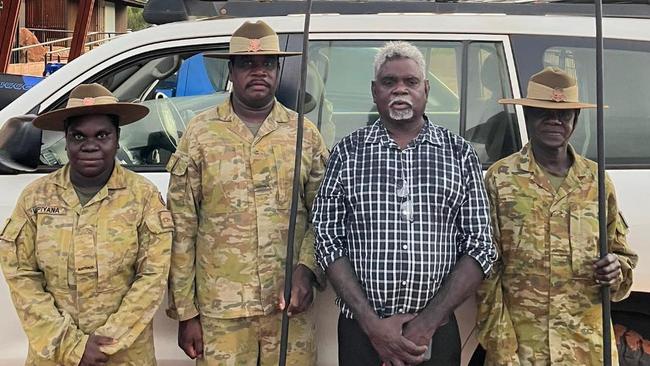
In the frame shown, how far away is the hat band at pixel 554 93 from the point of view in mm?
2645

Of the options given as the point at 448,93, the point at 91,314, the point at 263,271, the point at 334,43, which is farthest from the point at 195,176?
the point at 448,93

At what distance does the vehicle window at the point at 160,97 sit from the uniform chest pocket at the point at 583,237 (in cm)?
160

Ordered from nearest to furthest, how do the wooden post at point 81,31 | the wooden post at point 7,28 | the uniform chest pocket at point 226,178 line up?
the uniform chest pocket at point 226,178 → the wooden post at point 7,28 → the wooden post at point 81,31

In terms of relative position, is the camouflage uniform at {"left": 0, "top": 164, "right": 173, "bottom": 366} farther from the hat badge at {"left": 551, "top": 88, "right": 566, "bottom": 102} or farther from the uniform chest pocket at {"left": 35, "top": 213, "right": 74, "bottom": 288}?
the hat badge at {"left": 551, "top": 88, "right": 566, "bottom": 102}

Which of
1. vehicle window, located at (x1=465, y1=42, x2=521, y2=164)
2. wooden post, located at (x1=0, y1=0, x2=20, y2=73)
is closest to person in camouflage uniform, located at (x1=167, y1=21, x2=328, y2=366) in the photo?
vehicle window, located at (x1=465, y1=42, x2=521, y2=164)

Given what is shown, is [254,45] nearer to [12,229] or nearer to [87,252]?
[87,252]

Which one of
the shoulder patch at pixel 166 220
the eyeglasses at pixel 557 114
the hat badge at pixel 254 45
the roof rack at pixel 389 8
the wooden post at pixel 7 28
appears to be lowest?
the shoulder patch at pixel 166 220

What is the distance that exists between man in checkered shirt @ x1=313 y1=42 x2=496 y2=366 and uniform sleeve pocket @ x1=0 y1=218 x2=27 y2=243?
1.00 metres

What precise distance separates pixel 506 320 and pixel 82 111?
64.3 inches

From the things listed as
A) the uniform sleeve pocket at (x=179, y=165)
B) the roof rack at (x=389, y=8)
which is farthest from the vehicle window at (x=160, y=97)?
the uniform sleeve pocket at (x=179, y=165)

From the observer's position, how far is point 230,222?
272 cm

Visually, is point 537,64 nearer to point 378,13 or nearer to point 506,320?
point 378,13

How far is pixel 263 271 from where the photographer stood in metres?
2.74

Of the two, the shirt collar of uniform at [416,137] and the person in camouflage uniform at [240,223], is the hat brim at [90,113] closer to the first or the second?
the person in camouflage uniform at [240,223]
